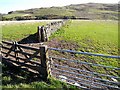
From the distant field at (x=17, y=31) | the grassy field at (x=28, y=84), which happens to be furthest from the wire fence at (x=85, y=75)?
the distant field at (x=17, y=31)

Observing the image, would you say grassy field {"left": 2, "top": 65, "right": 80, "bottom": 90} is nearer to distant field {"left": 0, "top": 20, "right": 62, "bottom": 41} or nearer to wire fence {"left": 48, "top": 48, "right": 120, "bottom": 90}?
wire fence {"left": 48, "top": 48, "right": 120, "bottom": 90}

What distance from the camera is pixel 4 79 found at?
35.1 feet

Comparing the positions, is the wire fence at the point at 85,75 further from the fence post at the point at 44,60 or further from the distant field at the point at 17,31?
the distant field at the point at 17,31

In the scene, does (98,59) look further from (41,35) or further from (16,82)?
(16,82)

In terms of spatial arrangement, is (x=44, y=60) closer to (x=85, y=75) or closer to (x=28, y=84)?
(x=28, y=84)

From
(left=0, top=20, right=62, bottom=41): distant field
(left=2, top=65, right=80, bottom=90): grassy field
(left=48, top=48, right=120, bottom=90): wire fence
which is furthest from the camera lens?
(left=0, top=20, right=62, bottom=41): distant field

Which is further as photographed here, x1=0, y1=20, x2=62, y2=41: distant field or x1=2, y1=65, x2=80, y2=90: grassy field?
x1=0, y1=20, x2=62, y2=41: distant field

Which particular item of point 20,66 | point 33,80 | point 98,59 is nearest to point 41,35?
point 98,59

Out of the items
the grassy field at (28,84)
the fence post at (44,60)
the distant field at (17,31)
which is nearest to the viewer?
the grassy field at (28,84)

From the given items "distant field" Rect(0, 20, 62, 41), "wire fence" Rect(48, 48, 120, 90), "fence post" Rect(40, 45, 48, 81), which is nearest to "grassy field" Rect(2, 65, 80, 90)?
"fence post" Rect(40, 45, 48, 81)

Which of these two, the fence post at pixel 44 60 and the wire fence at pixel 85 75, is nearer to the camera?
the wire fence at pixel 85 75

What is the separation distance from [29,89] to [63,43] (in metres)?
12.4

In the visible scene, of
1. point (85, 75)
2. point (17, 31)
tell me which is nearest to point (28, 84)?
point (85, 75)

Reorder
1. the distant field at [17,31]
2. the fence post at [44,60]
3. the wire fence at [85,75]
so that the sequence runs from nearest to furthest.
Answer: the wire fence at [85,75] → the fence post at [44,60] → the distant field at [17,31]
